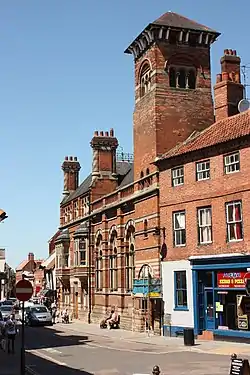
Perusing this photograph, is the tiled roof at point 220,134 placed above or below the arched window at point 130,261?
above

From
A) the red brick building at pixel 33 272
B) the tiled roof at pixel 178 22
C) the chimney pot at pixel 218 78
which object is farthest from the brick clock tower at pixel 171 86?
the red brick building at pixel 33 272

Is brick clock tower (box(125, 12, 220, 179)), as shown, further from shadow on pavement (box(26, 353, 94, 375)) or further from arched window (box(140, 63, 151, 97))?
shadow on pavement (box(26, 353, 94, 375))

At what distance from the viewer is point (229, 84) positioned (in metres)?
35.1

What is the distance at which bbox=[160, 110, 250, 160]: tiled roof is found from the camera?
29078mm

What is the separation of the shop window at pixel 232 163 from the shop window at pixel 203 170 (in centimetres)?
138

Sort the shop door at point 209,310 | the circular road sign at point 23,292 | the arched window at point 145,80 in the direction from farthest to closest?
the arched window at point 145,80
the shop door at point 209,310
the circular road sign at point 23,292

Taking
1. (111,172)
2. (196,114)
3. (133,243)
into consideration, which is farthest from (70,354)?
(111,172)

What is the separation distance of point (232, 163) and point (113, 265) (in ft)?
58.9

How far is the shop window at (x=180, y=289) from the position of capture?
31406 millimetres

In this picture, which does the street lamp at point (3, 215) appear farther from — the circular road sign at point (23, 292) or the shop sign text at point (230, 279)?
the shop sign text at point (230, 279)

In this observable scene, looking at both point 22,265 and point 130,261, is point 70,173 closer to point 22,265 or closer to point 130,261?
point 130,261

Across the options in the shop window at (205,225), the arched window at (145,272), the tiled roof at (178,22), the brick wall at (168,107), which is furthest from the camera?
the tiled roof at (178,22)

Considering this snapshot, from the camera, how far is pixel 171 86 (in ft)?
124

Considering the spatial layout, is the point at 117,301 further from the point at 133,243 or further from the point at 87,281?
the point at 87,281
